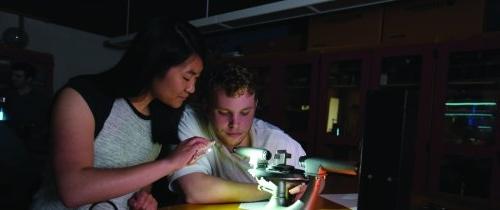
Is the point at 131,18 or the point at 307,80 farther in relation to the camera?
the point at 131,18

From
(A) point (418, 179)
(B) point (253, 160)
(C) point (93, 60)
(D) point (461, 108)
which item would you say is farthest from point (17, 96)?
(D) point (461, 108)

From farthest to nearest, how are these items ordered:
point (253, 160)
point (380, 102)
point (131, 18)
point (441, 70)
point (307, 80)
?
1. point (131, 18)
2. point (307, 80)
3. point (441, 70)
4. point (253, 160)
5. point (380, 102)

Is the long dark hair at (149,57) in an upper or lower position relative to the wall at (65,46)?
lower

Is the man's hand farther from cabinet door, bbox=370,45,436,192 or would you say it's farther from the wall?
the wall

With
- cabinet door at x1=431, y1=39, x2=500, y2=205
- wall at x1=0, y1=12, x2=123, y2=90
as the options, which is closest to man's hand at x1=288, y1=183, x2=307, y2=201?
cabinet door at x1=431, y1=39, x2=500, y2=205

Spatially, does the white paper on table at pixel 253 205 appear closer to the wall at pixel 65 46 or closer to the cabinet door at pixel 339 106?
the cabinet door at pixel 339 106

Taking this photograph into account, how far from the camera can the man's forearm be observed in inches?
50.3

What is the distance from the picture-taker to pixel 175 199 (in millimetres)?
1566

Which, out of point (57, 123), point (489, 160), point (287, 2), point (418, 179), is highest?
point (287, 2)

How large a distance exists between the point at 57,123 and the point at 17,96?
3.51 metres

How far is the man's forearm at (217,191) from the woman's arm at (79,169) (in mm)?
408

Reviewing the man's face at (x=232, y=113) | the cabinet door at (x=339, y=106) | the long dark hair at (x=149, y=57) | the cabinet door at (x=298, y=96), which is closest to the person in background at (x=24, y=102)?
the cabinet door at (x=298, y=96)

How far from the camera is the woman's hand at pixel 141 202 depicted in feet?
3.62

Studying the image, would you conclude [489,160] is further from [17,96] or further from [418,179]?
[17,96]
